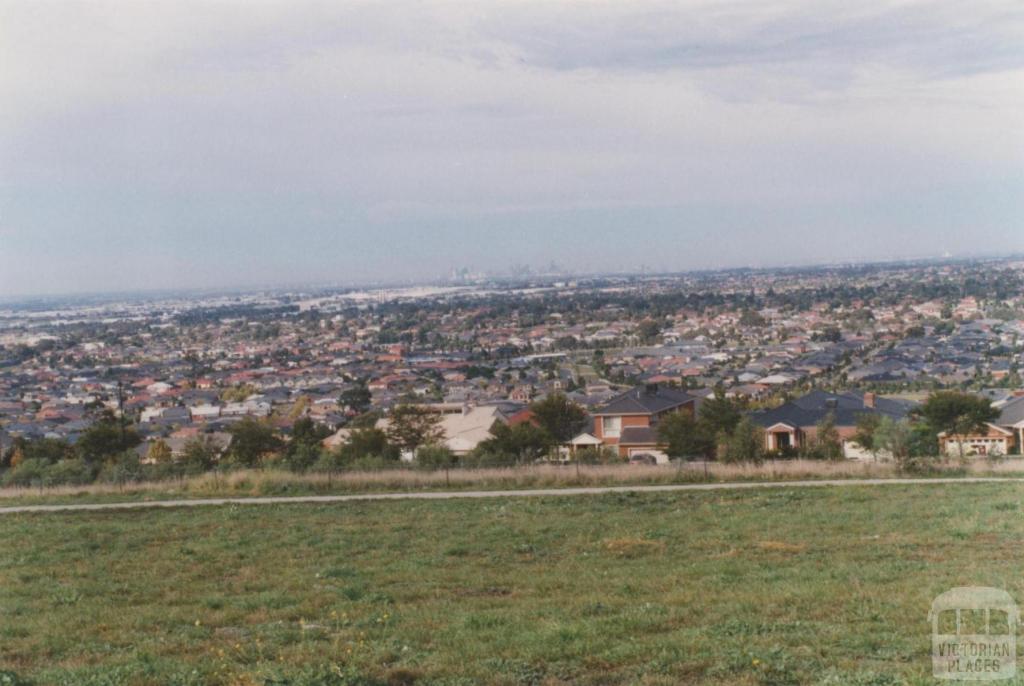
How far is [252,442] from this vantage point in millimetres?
29234

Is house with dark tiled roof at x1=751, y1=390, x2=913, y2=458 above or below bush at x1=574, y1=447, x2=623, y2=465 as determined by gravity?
below

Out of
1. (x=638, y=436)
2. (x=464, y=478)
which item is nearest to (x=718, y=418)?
(x=638, y=436)

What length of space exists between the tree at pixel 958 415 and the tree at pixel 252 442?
18.7 meters

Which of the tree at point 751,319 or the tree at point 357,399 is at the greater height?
the tree at point 751,319

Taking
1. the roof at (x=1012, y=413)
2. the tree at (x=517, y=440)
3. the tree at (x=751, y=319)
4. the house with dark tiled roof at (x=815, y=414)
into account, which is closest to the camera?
the tree at (x=517, y=440)

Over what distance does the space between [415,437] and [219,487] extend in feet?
37.8

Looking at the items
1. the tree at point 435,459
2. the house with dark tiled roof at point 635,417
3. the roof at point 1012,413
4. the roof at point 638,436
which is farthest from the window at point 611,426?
the tree at point 435,459

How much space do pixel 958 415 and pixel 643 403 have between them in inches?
432

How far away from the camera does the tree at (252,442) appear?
94.5 feet

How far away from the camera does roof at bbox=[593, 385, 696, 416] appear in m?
34.5

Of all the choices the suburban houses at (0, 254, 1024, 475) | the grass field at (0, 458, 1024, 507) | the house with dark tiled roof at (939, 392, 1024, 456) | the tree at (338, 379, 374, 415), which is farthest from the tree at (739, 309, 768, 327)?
the grass field at (0, 458, 1024, 507)

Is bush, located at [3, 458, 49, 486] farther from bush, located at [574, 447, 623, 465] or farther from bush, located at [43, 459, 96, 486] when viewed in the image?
bush, located at [574, 447, 623, 465]

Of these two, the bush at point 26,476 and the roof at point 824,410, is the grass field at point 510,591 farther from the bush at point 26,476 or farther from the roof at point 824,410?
the roof at point 824,410

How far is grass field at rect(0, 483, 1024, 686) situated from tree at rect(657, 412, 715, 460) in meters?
12.9
